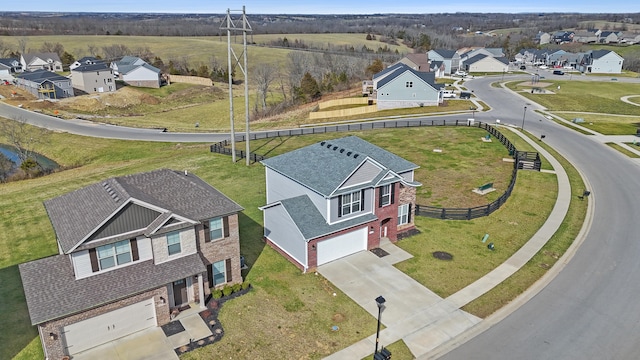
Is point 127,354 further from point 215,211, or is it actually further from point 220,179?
point 220,179

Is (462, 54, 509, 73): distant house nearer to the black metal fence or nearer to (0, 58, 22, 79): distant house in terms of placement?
the black metal fence

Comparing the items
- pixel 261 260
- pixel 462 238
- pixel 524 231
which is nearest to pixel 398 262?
pixel 462 238

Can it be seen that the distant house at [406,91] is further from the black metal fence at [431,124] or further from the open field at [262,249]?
the open field at [262,249]

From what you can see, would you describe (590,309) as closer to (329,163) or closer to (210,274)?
(329,163)

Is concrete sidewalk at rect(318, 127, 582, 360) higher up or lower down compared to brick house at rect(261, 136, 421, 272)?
lower down

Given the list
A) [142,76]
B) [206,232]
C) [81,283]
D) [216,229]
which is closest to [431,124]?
[216,229]

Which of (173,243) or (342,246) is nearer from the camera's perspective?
(173,243)

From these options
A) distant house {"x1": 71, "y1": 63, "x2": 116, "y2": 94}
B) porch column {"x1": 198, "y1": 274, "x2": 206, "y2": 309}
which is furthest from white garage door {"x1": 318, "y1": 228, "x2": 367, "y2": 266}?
distant house {"x1": 71, "y1": 63, "x2": 116, "y2": 94}
